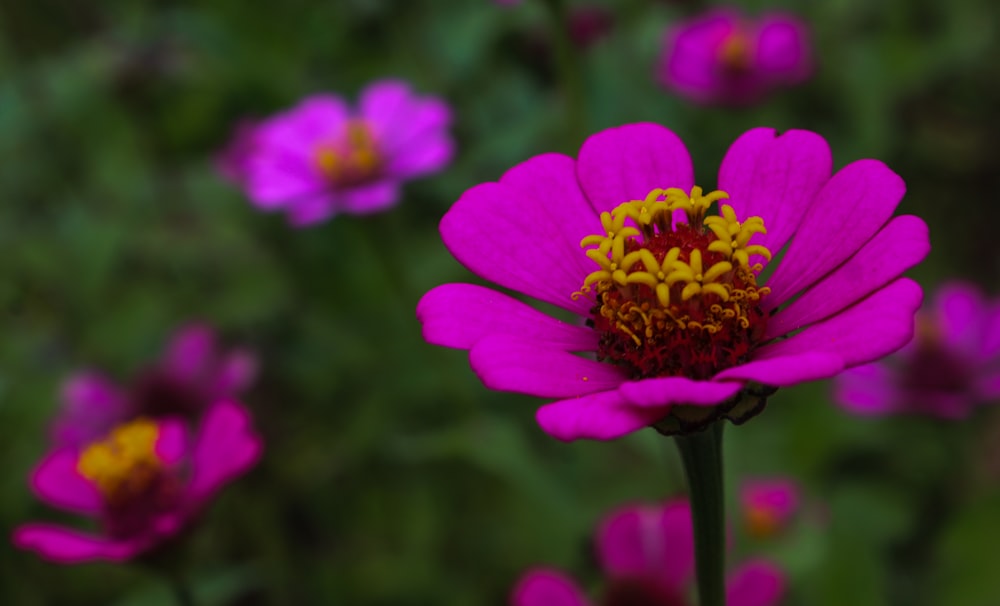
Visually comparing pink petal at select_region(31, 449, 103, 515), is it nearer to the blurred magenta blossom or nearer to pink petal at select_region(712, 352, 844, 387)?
the blurred magenta blossom

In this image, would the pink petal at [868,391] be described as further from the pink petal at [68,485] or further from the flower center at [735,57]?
the pink petal at [68,485]

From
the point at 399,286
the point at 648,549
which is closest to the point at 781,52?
the point at 399,286

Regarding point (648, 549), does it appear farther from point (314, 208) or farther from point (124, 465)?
point (314, 208)

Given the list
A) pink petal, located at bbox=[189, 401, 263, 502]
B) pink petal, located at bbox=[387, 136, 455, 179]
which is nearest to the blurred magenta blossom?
pink petal, located at bbox=[387, 136, 455, 179]

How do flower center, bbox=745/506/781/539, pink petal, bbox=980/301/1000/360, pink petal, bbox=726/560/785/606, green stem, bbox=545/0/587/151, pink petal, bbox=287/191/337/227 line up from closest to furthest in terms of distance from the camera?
pink petal, bbox=726/560/785/606
green stem, bbox=545/0/587/151
flower center, bbox=745/506/781/539
pink petal, bbox=287/191/337/227
pink petal, bbox=980/301/1000/360

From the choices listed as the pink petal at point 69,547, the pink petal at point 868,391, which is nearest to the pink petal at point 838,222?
the pink petal at point 69,547
